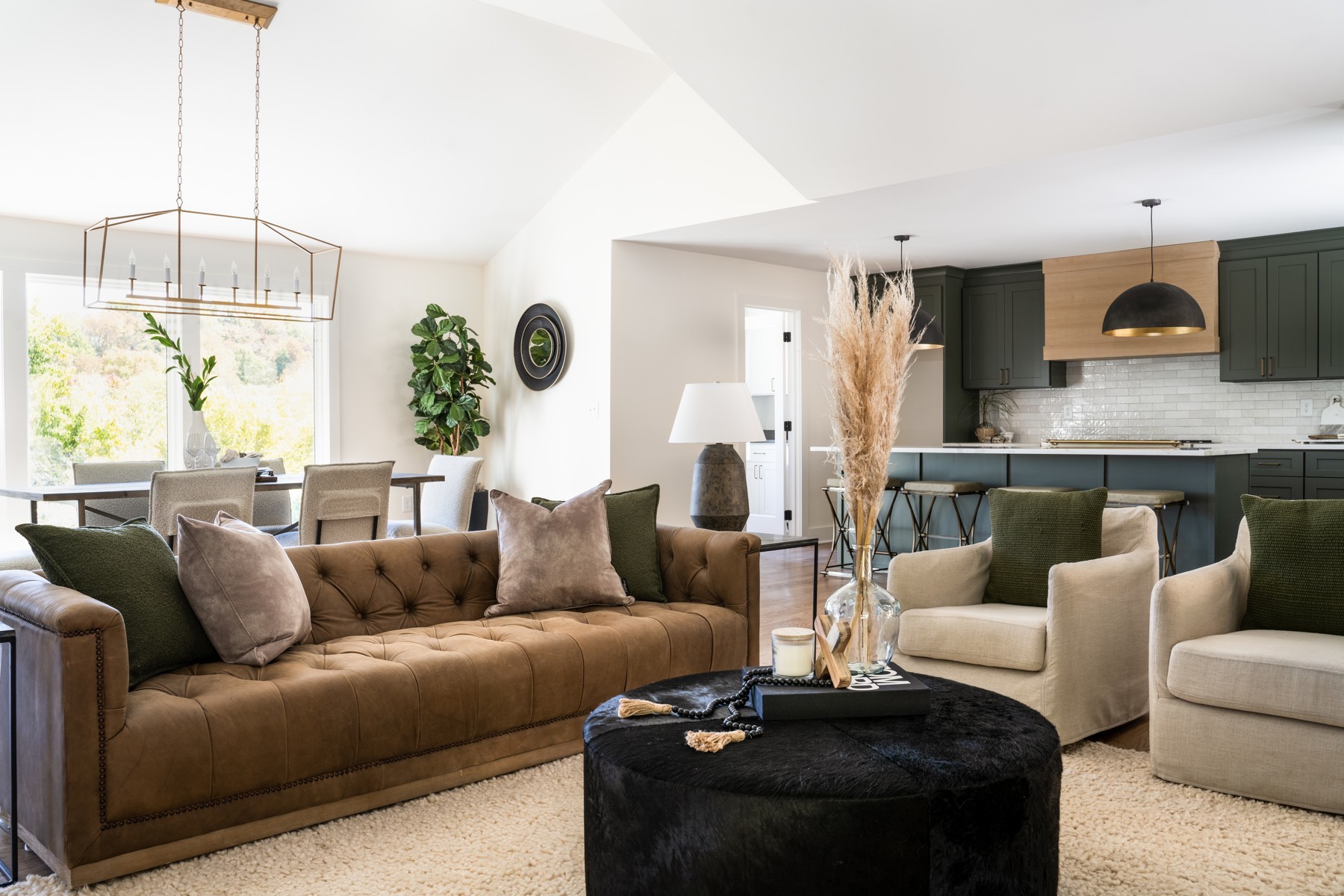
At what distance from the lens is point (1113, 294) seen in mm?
7672

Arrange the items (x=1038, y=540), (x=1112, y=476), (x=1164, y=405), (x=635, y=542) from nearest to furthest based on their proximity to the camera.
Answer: (x=1038, y=540) < (x=635, y=542) < (x=1112, y=476) < (x=1164, y=405)

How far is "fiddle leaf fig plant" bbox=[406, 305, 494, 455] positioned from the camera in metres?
7.72

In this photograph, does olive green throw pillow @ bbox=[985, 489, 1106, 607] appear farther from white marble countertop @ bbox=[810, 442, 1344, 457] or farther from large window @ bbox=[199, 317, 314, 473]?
large window @ bbox=[199, 317, 314, 473]

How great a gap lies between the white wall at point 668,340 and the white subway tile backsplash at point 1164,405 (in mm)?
1976

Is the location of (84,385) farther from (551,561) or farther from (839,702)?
(839,702)

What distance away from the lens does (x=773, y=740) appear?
6.59ft

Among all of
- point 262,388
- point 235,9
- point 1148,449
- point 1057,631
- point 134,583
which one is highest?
point 235,9

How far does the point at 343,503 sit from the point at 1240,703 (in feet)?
11.8

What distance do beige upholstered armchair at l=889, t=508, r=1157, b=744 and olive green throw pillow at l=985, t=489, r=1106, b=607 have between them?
65 millimetres

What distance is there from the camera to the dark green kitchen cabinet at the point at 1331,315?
6.79 metres

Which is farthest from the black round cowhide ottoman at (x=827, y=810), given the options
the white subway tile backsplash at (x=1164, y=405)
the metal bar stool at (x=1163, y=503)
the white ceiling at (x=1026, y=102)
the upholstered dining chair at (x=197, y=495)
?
the white subway tile backsplash at (x=1164, y=405)

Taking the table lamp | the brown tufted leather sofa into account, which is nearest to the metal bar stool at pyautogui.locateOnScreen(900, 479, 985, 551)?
the table lamp

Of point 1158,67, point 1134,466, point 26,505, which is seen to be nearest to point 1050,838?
point 1158,67

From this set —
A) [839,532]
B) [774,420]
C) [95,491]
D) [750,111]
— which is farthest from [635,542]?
[774,420]
